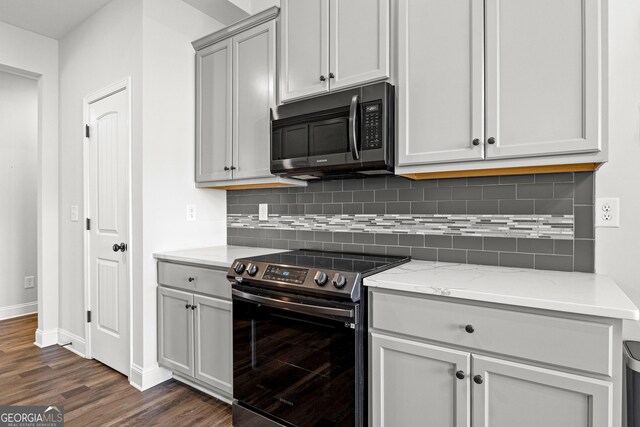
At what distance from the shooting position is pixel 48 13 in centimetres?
285

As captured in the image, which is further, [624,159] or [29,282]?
[29,282]

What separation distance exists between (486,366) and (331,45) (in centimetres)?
175

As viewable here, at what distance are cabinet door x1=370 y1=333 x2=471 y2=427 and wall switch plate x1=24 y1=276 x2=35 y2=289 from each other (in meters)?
4.50

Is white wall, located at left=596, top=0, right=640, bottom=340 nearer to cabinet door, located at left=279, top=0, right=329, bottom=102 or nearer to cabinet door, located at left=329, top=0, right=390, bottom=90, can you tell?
cabinet door, located at left=329, top=0, right=390, bottom=90

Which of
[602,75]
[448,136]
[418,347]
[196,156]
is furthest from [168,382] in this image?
[602,75]

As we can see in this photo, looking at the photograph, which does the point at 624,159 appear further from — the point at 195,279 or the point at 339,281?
the point at 195,279

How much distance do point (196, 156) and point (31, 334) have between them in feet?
8.61

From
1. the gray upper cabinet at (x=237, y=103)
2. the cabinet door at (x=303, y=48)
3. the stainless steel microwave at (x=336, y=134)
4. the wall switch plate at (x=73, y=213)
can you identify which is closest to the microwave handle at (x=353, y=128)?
the stainless steel microwave at (x=336, y=134)

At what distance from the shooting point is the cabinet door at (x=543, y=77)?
4.57ft

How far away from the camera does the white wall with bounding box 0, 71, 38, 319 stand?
4.00 metres

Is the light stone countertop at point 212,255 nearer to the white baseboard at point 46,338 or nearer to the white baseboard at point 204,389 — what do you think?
the white baseboard at point 204,389

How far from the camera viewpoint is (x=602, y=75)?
4.51ft

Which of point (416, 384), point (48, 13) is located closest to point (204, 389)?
point (416, 384)

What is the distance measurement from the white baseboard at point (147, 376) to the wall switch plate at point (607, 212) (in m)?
2.80
